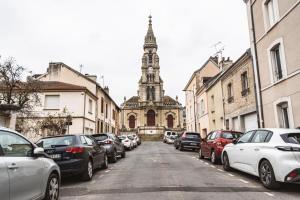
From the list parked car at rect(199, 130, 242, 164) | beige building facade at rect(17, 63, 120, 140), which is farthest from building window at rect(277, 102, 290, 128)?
beige building facade at rect(17, 63, 120, 140)

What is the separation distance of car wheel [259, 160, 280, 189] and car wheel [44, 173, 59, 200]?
4.94 meters

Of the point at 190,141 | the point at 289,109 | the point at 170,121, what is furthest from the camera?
the point at 170,121

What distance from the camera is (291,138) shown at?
7.06m

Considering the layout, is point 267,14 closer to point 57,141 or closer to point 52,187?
point 57,141

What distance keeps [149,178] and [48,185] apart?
3774mm

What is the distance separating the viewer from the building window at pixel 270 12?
13.4 m

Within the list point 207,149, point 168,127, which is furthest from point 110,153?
point 168,127

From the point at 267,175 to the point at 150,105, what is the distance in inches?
2667

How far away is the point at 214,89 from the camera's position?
1027 inches

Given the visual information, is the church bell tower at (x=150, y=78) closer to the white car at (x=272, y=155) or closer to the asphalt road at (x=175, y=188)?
the asphalt road at (x=175, y=188)

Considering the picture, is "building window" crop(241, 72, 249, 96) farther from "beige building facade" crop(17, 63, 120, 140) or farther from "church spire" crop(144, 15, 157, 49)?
"church spire" crop(144, 15, 157, 49)

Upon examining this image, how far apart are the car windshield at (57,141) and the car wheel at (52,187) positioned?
8.65 feet

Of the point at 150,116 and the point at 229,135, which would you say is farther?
the point at 150,116

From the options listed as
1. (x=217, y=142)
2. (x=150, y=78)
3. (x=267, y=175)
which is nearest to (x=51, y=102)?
(x=217, y=142)
